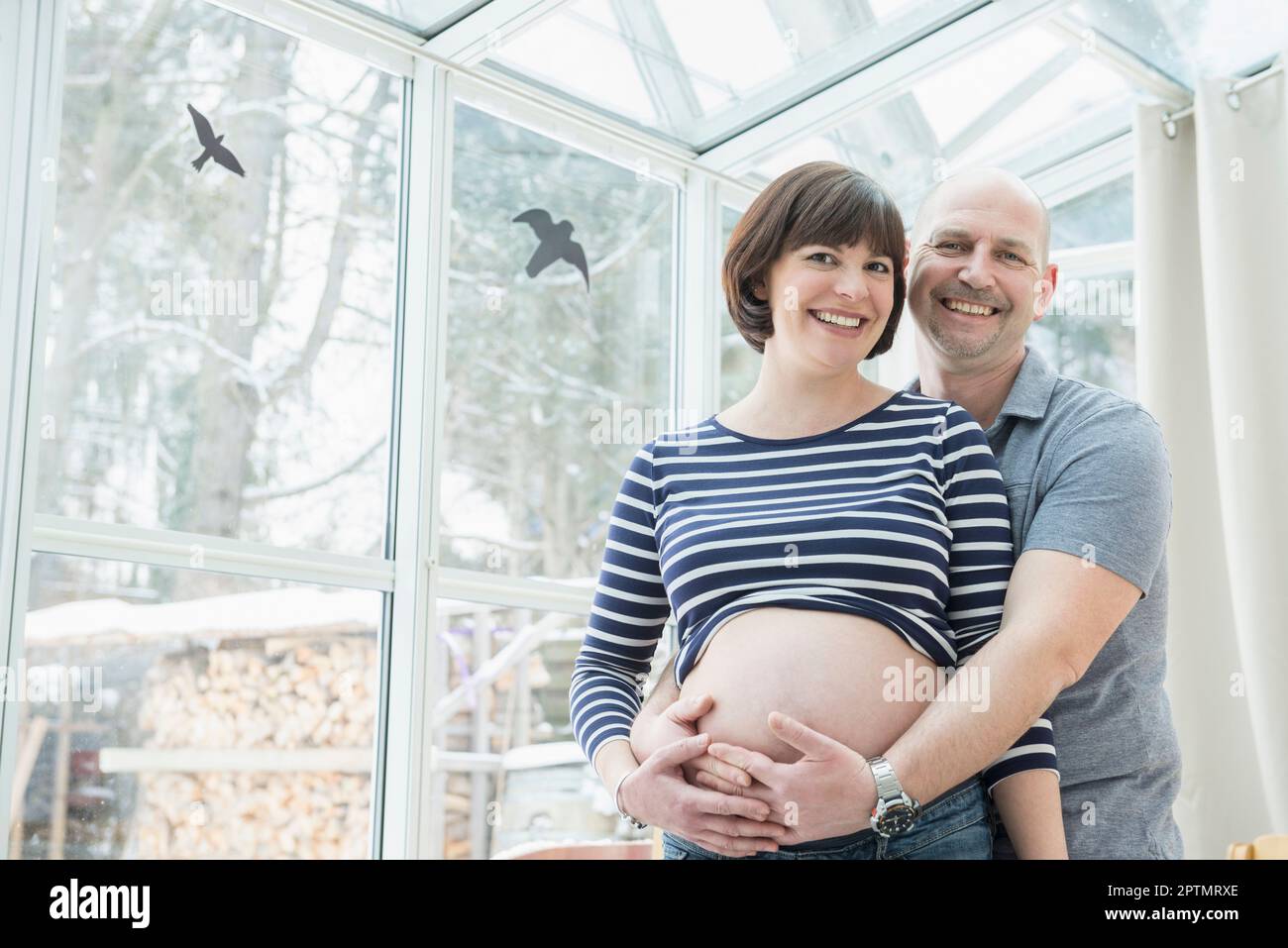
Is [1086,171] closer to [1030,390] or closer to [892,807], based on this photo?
[1030,390]

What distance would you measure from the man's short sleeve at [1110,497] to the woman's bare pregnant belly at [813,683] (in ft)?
0.59

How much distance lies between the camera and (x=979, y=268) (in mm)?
1464

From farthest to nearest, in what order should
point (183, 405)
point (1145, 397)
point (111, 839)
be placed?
point (1145, 397) → point (183, 405) → point (111, 839)

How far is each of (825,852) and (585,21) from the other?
8.08 feet

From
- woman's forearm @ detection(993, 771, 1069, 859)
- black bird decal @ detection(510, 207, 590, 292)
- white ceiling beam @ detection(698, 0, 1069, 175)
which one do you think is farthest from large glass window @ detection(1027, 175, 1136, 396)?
woman's forearm @ detection(993, 771, 1069, 859)

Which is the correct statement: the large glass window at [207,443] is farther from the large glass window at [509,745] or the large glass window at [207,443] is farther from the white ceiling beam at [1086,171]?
the white ceiling beam at [1086,171]

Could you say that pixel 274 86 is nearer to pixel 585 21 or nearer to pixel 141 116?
pixel 141 116

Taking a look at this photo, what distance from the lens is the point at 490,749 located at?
126 inches

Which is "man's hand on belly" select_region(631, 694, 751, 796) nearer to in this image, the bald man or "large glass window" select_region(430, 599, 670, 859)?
the bald man

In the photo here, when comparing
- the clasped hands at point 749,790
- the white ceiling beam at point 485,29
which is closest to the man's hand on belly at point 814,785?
the clasped hands at point 749,790

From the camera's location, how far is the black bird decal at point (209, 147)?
266 centimetres

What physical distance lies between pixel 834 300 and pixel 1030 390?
11.1 inches

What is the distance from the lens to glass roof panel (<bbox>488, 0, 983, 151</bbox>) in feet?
10.3
